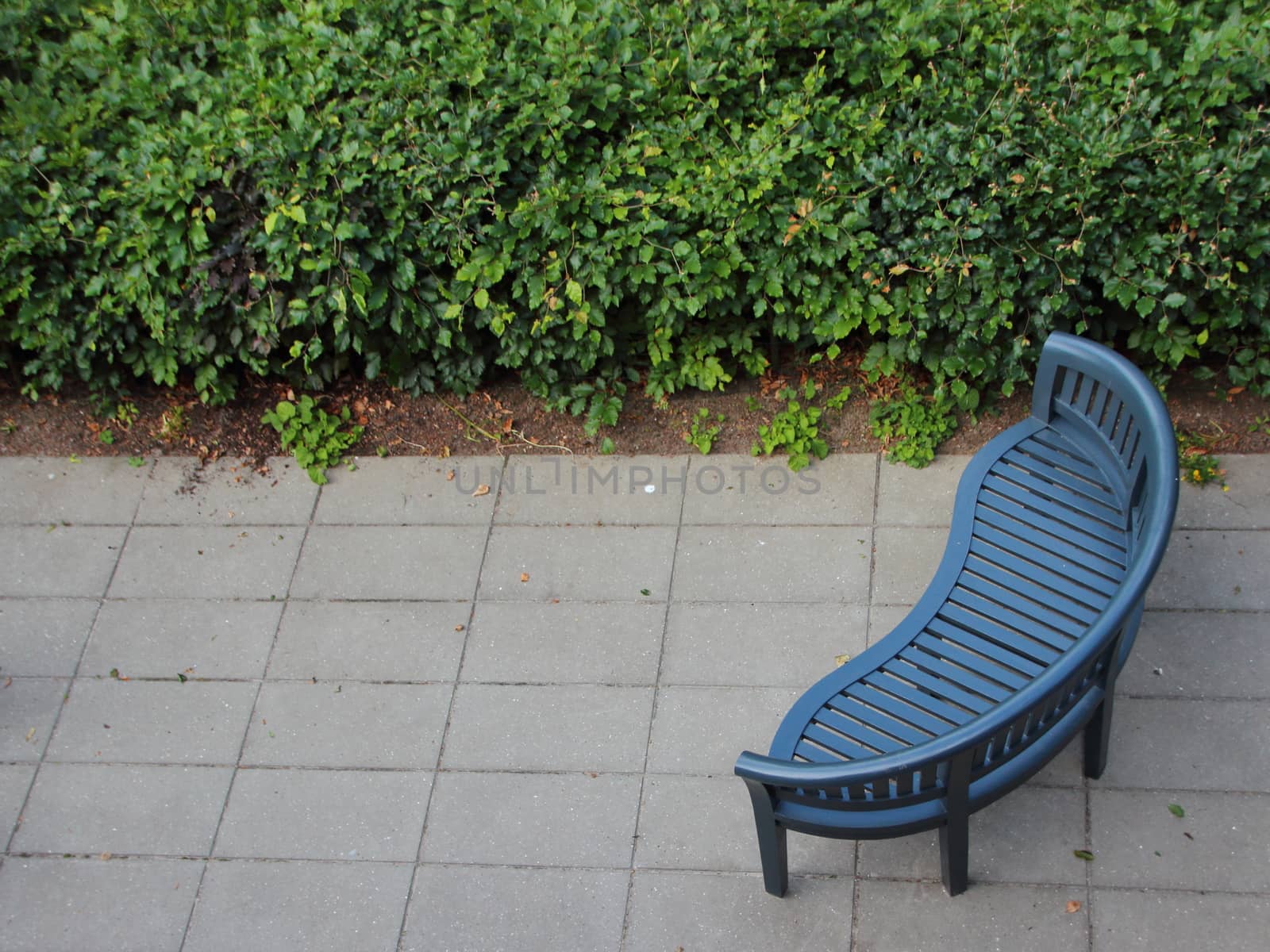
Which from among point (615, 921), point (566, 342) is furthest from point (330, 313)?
point (615, 921)

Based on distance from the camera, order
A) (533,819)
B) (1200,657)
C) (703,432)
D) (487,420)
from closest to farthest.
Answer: (533,819), (1200,657), (703,432), (487,420)

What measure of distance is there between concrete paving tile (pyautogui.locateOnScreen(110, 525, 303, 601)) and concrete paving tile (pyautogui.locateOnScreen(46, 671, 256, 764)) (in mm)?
431

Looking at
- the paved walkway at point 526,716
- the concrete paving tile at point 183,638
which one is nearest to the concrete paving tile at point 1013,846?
the paved walkway at point 526,716

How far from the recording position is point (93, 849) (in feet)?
13.5

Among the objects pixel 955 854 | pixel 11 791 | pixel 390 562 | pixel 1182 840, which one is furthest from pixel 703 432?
pixel 11 791

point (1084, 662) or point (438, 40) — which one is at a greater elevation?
point (438, 40)

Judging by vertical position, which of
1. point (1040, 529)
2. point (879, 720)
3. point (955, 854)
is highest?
point (1040, 529)

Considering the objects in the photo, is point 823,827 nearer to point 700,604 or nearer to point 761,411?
point 700,604

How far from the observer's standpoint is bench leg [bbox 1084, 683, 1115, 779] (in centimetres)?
365

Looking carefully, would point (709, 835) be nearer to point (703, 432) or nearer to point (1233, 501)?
point (703, 432)

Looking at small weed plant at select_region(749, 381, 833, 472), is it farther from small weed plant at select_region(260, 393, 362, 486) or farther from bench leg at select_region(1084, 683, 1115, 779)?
small weed plant at select_region(260, 393, 362, 486)

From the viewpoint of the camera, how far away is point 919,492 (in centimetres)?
479

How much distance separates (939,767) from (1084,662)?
1.52 ft

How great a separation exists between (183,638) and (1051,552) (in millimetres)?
3145
